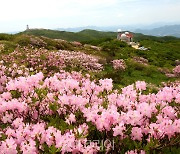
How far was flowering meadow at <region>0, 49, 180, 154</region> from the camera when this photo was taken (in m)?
4.20

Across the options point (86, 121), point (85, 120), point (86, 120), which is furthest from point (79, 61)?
point (86, 120)

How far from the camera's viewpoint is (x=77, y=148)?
4.13 meters

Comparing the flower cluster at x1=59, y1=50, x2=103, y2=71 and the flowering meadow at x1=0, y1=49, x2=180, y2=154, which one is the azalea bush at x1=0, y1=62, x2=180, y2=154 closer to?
the flowering meadow at x1=0, y1=49, x2=180, y2=154

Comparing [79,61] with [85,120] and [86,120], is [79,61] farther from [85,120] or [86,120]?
Result: [86,120]

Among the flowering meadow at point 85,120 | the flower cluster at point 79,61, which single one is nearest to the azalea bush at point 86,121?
the flowering meadow at point 85,120

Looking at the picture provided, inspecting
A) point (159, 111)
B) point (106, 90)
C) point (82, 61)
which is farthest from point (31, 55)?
point (159, 111)

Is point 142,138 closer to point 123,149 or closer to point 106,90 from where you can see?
point 123,149

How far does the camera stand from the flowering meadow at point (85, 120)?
4203 millimetres

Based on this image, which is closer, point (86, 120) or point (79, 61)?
point (86, 120)

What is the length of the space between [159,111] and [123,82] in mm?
18909

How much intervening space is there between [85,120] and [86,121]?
0.15 metres

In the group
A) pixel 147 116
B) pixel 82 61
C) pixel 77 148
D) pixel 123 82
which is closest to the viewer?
pixel 77 148

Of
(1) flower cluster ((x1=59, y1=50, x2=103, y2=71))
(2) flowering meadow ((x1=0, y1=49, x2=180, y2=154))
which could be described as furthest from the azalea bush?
(1) flower cluster ((x1=59, y1=50, x2=103, y2=71))

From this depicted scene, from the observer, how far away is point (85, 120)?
5230 mm
